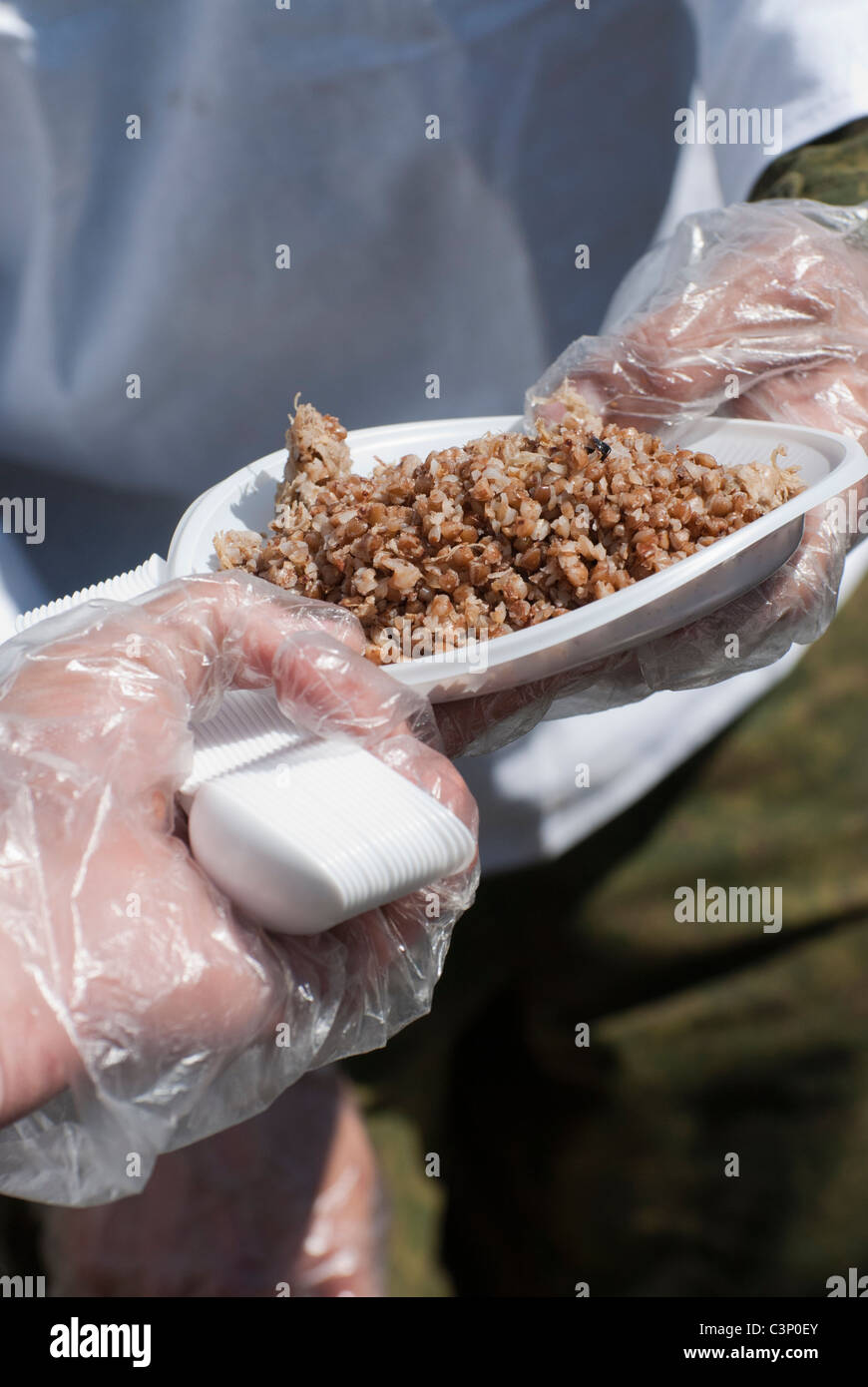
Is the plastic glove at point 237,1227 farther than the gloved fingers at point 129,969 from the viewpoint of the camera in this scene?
Yes

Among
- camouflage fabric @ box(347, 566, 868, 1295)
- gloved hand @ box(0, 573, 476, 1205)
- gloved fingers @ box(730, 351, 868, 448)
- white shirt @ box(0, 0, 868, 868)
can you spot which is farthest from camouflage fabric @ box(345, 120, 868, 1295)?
gloved hand @ box(0, 573, 476, 1205)

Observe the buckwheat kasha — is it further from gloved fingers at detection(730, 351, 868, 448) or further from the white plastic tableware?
gloved fingers at detection(730, 351, 868, 448)

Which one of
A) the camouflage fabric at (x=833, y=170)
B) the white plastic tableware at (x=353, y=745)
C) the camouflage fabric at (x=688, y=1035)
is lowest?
the camouflage fabric at (x=688, y=1035)

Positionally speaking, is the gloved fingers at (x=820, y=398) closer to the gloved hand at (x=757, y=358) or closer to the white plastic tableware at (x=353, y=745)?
the gloved hand at (x=757, y=358)

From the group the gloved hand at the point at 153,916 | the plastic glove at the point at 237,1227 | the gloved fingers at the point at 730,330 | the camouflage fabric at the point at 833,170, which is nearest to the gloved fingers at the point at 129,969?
the gloved hand at the point at 153,916

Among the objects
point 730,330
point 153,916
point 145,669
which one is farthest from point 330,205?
point 153,916

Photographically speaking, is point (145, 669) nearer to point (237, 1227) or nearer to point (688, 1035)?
point (237, 1227)

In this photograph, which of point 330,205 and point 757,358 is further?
point 330,205
